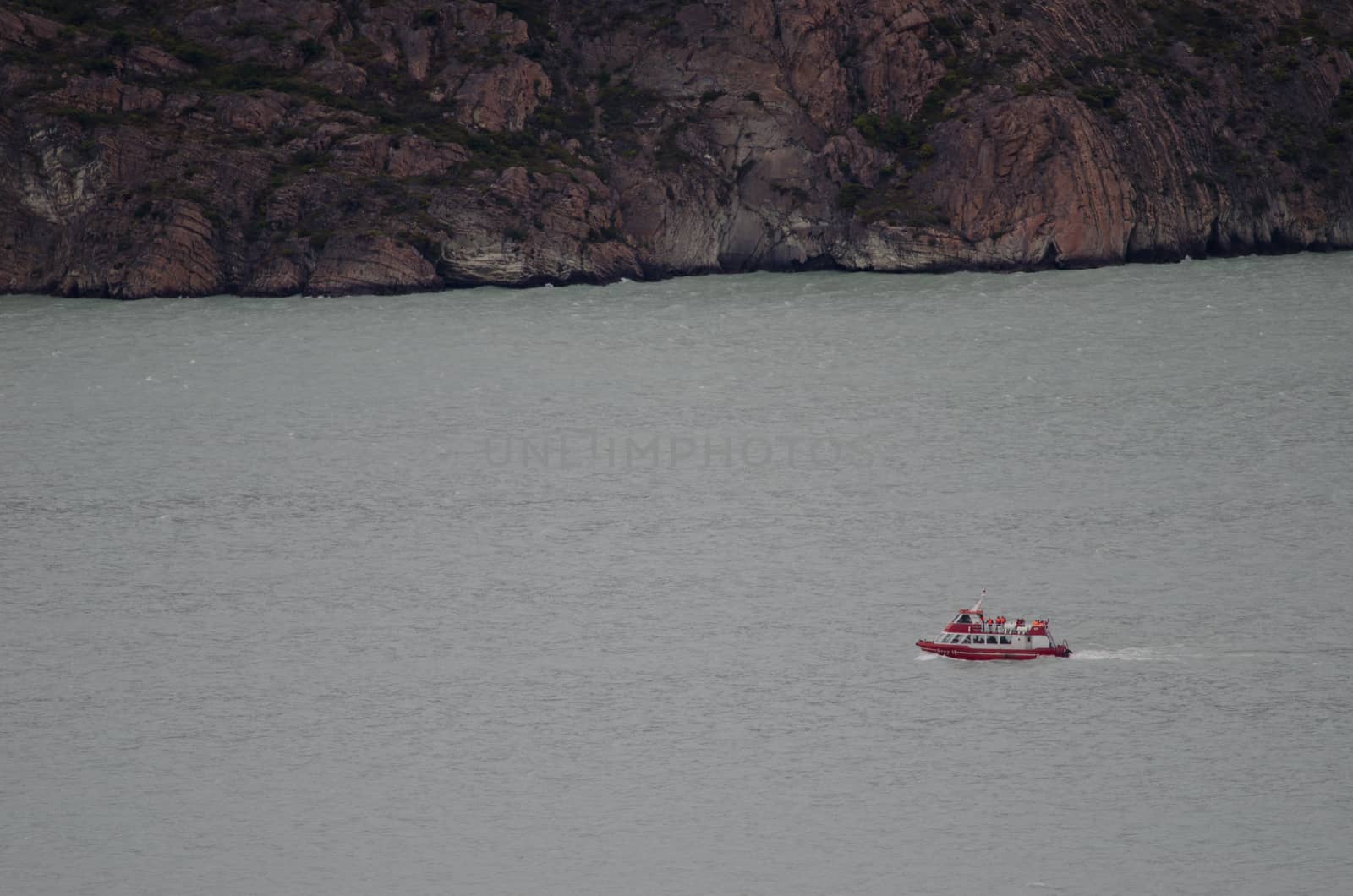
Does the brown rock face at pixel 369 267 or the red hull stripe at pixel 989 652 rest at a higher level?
the red hull stripe at pixel 989 652

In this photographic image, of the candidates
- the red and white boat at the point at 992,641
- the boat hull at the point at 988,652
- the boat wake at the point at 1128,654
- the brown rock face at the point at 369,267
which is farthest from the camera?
the brown rock face at the point at 369,267

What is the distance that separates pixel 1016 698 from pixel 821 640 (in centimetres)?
593

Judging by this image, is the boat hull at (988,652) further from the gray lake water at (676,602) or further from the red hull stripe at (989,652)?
the gray lake water at (676,602)

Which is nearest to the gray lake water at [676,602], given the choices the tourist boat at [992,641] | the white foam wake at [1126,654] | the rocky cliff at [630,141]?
the white foam wake at [1126,654]

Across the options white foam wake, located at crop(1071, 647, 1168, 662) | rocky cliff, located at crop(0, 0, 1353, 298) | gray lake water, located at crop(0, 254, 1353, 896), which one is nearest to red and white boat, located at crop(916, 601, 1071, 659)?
white foam wake, located at crop(1071, 647, 1168, 662)

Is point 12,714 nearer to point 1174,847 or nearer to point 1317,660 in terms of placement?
point 1174,847

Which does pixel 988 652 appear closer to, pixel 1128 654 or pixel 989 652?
pixel 989 652

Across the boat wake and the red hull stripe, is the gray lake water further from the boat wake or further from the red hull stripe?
the red hull stripe

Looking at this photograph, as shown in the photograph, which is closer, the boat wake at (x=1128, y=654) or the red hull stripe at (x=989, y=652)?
the boat wake at (x=1128, y=654)

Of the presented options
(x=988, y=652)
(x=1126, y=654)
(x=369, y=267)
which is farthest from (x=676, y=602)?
(x=369, y=267)

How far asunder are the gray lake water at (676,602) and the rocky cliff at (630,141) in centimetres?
995

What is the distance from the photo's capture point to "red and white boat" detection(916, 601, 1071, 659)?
51250mm

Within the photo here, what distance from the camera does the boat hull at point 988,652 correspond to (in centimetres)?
5106

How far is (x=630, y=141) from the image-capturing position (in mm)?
108500
